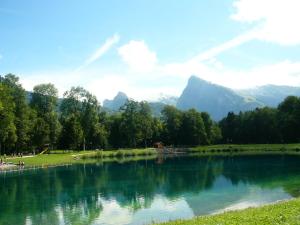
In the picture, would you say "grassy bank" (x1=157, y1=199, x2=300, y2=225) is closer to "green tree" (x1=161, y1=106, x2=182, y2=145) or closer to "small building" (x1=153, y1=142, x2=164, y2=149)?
"small building" (x1=153, y1=142, x2=164, y2=149)

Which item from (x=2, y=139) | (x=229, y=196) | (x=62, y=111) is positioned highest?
(x=62, y=111)

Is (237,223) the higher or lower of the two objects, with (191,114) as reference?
lower

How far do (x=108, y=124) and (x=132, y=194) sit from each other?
10879 centimetres

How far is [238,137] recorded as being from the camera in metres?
169

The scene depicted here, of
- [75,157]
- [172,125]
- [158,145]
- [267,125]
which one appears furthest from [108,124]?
[267,125]

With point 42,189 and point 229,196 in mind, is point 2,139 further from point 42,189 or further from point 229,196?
point 229,196

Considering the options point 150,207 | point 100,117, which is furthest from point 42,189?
point 100,117

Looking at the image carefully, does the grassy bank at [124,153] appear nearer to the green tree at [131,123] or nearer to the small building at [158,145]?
the small building at [158,145]

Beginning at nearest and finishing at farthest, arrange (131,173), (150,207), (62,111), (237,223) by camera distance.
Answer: (237,223), (150,207), (131,173), (62,111)

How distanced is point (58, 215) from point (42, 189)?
1933cm

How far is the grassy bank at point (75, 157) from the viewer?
94787 millimetres

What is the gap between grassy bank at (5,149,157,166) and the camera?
94.8 meters

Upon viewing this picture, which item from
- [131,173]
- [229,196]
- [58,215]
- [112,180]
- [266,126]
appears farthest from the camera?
[266,126]

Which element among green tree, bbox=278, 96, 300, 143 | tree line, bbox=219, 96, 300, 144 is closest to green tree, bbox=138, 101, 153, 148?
tree line, bbox=219, 96, 300, 144
